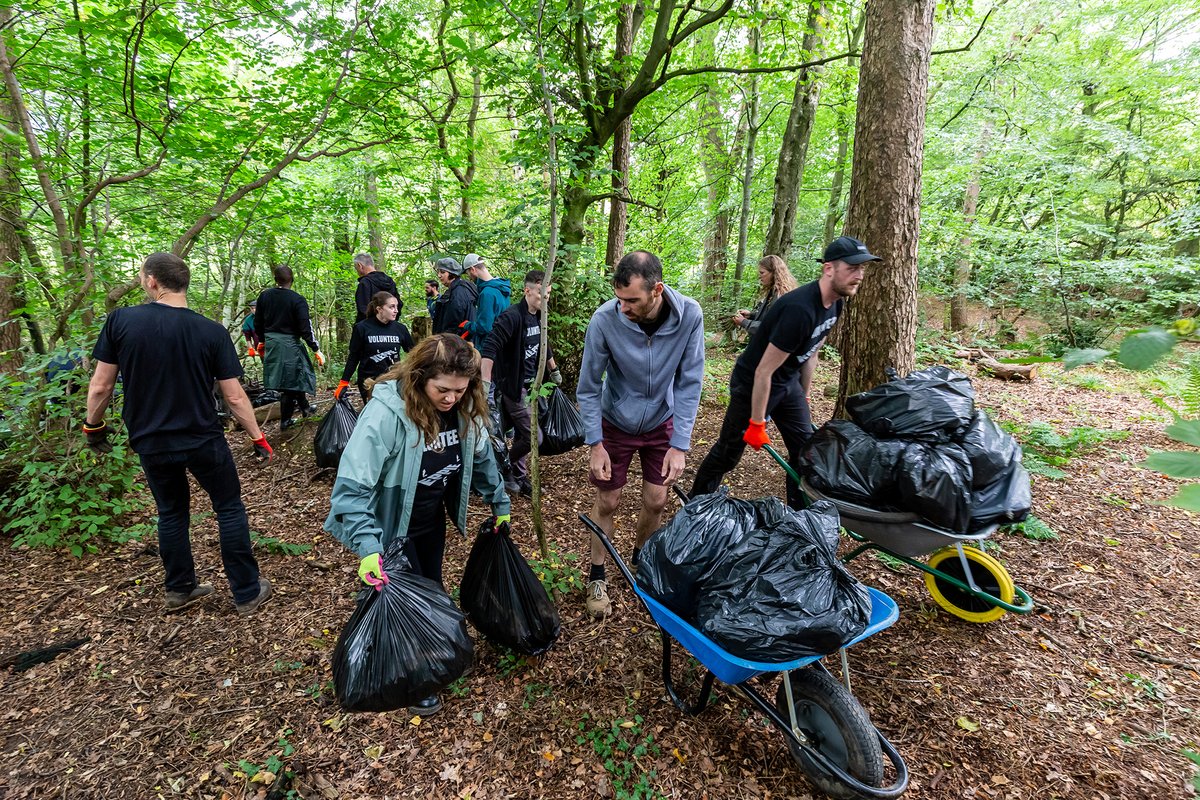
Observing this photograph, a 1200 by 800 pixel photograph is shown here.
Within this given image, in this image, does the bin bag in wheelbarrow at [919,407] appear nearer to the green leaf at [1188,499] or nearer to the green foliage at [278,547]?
the green leaf at [1188,499]

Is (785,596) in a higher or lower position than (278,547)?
higher

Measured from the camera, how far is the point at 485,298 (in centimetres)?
479

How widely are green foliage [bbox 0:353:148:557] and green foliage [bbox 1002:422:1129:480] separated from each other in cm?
709

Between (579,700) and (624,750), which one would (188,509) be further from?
(624,750)

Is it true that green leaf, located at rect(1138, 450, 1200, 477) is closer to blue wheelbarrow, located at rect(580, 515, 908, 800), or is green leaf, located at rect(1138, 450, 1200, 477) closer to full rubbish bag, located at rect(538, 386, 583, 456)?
blue wheelbarrow, located at rect(580, 515, 908, 800)

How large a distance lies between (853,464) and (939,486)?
0.34m

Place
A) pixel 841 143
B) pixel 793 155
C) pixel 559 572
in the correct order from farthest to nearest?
pixel 841 143, pixel 793 155, pixel 559 572

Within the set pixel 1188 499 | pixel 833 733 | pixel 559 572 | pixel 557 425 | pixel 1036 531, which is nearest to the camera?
pixel 1188 499

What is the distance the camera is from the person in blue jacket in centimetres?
479

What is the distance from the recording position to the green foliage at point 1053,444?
163 inches

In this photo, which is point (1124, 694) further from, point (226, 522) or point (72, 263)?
point (72, 263)

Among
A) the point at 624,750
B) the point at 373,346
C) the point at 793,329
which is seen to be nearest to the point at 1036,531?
the point at 793,329

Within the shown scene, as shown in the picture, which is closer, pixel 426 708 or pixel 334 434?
pixel 426 708

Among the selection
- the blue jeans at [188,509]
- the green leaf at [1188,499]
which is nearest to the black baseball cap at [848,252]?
the green leaf at [1188,499]
